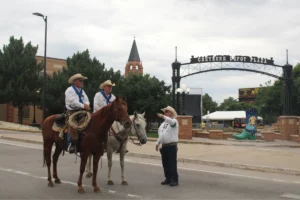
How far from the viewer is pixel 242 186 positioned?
9.39 meters

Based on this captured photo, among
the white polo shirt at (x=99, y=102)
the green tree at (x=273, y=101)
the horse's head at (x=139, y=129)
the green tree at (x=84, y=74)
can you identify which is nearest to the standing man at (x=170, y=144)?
the horse's head at (x=139, y=129)

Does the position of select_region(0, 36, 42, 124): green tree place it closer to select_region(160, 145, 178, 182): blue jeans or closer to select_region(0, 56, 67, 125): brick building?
select_region(0, 56, 67, 125): brick building

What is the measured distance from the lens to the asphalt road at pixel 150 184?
798 centimetres

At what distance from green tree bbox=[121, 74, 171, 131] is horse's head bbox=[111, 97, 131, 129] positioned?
31.4m

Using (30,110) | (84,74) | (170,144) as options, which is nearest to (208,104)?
(30,110)

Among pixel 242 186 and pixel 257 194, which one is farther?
pixel 242 186

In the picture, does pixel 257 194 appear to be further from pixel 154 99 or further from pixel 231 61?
pixel 154 99

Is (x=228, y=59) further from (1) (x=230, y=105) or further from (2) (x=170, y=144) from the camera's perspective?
(1) (x=230, y=105)

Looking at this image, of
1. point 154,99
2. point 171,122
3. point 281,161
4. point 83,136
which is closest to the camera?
point 83,136

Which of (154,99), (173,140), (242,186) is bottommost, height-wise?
(242,186)

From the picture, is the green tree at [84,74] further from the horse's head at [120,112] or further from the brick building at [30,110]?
the horse's head at [120,112]

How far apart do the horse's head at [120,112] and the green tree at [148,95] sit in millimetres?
31445

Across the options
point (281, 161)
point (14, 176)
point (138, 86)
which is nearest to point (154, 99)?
point (138, 86)

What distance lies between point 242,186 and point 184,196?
2134 millimetres
